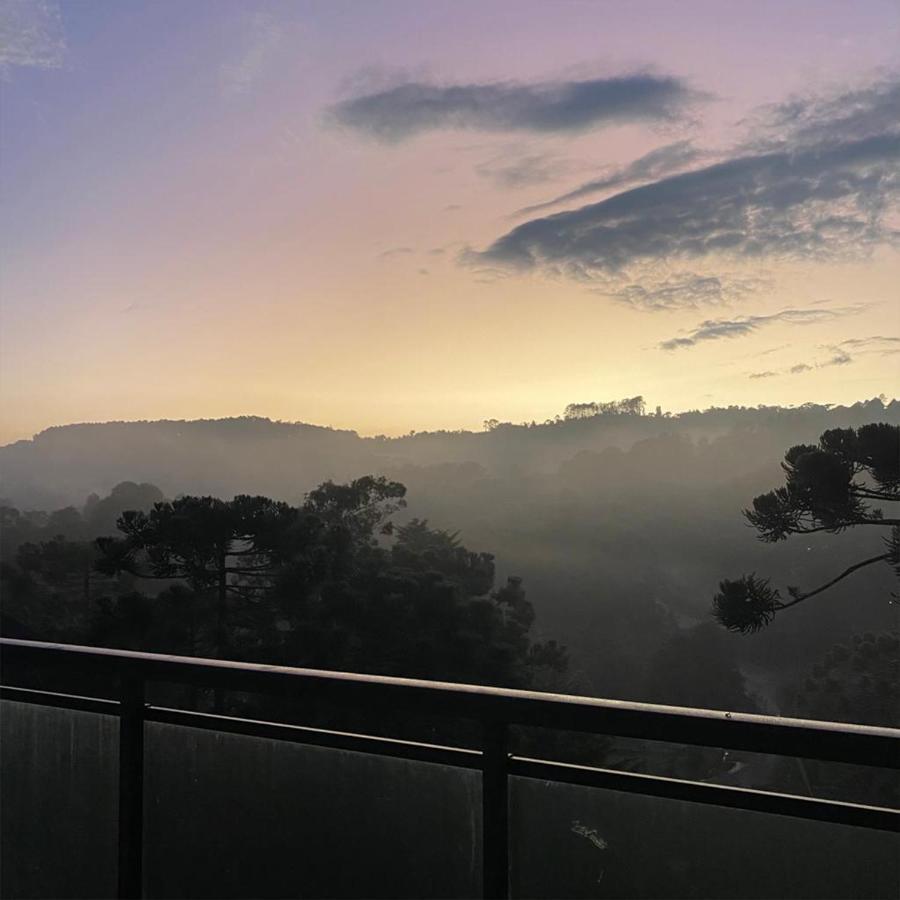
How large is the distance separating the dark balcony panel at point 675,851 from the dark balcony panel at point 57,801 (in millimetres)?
774

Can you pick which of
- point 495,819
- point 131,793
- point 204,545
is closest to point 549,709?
point 495,819

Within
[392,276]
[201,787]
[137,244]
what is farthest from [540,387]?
[201,787]

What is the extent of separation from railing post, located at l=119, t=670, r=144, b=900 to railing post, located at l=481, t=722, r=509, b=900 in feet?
2.05

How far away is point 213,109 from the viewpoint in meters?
6.84

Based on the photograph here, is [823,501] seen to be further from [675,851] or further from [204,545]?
[204,545]

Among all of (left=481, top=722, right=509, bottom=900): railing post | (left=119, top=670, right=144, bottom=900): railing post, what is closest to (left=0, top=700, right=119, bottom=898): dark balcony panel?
(left=119, top=670, right=144, bottom=900): railing post

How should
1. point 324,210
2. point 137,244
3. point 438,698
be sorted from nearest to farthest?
point 438,698, point 137,244, point 324,210

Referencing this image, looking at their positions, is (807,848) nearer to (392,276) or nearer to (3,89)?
(3,89)

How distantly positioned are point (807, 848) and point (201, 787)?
923 mm

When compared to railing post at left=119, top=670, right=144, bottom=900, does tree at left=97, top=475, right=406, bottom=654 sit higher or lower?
lower

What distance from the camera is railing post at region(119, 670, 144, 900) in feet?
4.30

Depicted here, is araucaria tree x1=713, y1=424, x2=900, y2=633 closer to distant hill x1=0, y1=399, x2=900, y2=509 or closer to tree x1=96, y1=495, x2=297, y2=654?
distant hill x1=0, y1=399, x2=900, y2=509

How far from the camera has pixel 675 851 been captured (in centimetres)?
97

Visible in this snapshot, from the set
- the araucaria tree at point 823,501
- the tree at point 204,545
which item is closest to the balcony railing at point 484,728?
the araucaria tree at point 823,501
